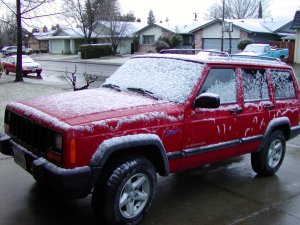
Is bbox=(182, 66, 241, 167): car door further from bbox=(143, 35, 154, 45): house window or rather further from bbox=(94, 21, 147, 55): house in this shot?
bbox=(143, 35, 154, 45): house window

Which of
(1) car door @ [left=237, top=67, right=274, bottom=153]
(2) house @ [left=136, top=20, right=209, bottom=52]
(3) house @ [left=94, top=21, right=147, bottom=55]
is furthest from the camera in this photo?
(2) house @ [left=136, top=20, right=209, bottom=52]

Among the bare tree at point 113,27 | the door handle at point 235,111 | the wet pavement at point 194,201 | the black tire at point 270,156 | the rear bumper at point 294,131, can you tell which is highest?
the bare tree at point 113,27

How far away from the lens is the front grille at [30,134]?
13.1 ft

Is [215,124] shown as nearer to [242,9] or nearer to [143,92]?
[143,92]

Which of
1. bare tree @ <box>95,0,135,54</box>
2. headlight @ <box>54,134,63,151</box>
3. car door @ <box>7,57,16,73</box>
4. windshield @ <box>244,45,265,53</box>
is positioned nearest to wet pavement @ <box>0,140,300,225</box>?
headlight @ <box>54,134,63,151</box>

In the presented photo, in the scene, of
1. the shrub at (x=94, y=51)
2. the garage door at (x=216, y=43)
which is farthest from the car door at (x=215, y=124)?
the shrub at (x=94, y=51)

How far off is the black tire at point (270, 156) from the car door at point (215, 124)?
74 cm

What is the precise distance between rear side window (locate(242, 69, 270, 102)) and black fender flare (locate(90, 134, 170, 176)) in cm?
177

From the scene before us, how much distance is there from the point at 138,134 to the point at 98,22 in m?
54.1

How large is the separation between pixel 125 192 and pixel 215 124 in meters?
1.47

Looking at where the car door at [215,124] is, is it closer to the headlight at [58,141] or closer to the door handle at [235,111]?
the door handle at [235,111]

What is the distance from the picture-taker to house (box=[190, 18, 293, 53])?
138 ft

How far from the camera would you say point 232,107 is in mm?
5215

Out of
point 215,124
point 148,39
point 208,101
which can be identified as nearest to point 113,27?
point 148,39
